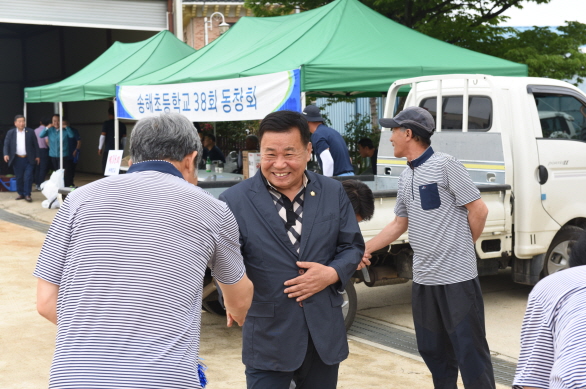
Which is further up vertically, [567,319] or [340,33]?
[340,33]

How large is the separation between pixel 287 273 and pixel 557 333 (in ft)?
4.22

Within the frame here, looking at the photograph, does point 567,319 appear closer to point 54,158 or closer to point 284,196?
point 284,196

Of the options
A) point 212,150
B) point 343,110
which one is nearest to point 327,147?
point 212,150

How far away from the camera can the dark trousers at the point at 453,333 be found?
13.0 ft

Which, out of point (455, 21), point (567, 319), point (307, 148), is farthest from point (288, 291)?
point (455, 21)

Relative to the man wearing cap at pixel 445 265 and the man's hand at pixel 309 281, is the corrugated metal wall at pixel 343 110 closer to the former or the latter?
the man wearing cap at pixel 445 265

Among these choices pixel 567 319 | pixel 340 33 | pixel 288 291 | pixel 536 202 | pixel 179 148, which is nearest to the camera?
pixel 567 319

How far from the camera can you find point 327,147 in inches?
310

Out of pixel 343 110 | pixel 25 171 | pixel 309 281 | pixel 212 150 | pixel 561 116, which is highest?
pixel 343 110

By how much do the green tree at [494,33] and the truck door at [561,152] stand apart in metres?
6.06

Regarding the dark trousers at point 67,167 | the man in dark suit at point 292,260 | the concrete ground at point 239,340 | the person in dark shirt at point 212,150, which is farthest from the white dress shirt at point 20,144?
the man in dark suit at point 292,260

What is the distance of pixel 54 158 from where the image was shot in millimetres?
17328

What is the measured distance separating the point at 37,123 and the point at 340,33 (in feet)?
69.4

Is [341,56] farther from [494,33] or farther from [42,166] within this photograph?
[42,166]
